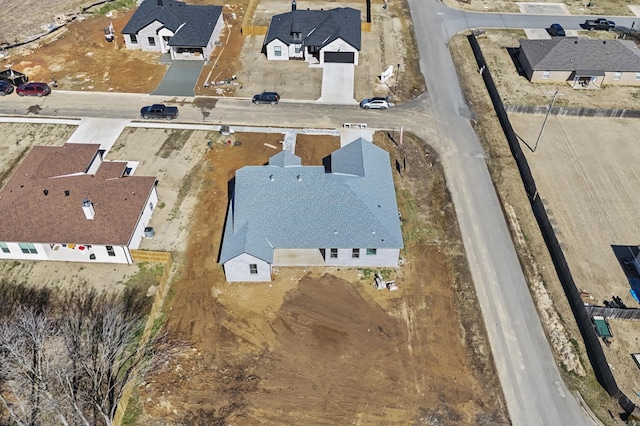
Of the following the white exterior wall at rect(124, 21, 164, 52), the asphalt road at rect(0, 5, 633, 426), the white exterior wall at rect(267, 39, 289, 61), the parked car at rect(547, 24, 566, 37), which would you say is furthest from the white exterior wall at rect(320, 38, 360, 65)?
the parked car at rect(547, 24, 566, 37)

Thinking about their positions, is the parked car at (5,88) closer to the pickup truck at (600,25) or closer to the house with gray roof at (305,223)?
the house with gray roof at (305,223)

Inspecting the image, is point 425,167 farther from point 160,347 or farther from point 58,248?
point 58,248

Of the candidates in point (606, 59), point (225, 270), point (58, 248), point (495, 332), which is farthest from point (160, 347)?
point (606, 59)

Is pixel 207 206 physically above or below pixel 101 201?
below

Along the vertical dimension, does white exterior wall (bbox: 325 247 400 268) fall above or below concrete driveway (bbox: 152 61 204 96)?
below

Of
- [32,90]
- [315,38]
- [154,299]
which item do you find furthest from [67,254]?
[315,38]

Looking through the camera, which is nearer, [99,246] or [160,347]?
[160,347]

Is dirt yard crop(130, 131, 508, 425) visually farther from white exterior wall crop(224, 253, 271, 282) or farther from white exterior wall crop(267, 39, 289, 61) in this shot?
white exterior wall crop(267, 39, 289, 61)
